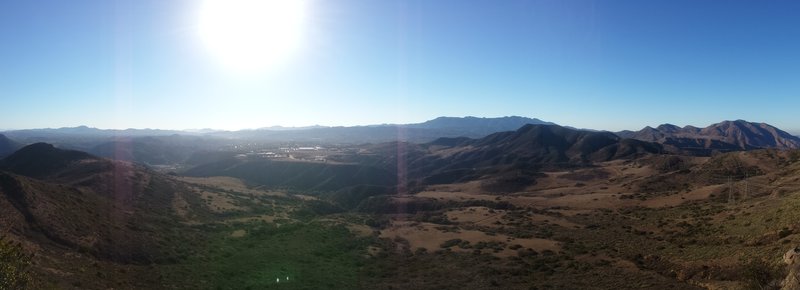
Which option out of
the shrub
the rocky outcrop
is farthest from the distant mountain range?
the shrub

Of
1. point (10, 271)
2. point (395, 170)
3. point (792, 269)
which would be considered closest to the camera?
point (10, 271)

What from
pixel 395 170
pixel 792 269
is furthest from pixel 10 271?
pixel 395 170

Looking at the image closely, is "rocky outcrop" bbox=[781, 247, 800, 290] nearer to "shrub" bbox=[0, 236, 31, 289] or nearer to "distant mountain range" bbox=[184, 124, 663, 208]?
"shrub" bbox=[0, 236, 31, 289]

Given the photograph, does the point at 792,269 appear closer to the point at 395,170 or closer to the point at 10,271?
the point at 10,271

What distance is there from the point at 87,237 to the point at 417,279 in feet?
92.6

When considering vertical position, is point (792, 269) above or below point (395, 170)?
above

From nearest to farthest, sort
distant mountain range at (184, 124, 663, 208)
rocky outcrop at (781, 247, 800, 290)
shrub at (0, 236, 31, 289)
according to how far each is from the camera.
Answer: shrub at (0, 236, 31, 289)
rocky outcrop at (781, 247, 800, 290)
distant mountain range at (184, 124, 663, 208)

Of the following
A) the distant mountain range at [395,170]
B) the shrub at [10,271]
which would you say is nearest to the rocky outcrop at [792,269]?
the shrub at [10,271]

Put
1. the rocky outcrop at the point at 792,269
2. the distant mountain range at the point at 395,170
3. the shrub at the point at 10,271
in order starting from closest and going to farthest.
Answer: the shrub at the point at 10,271 < the rocky outcrop at the point at 792,269 < the distant mountain range at the point at 395,170

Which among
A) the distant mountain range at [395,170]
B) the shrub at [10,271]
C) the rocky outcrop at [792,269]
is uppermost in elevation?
the shrub at [10,271]

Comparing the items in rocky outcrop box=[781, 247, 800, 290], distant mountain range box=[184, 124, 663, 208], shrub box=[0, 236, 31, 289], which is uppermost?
shrub box=[0, 236, 31, 289]

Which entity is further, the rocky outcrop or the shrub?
the rocky outcrop

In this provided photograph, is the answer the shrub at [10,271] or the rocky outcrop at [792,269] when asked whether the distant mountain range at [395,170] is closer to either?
the rocky outcrop at [792,269]

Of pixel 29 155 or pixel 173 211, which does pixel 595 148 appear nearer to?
pixel 173 211
